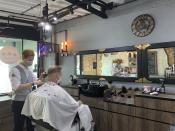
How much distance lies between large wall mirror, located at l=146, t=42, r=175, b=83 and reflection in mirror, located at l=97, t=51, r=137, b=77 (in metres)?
0.28

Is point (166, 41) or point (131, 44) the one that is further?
point (131, 44)

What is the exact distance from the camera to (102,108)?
3490 millimetres

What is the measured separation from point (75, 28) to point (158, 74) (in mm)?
2302

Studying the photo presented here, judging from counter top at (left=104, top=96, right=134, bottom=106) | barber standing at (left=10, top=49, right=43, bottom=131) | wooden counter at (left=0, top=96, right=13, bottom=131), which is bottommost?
wooden counter at (left=0, top=96, right=13, bottom=131)

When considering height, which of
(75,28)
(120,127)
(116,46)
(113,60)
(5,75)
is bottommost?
(120,127)

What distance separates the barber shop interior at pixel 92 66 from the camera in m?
2.63

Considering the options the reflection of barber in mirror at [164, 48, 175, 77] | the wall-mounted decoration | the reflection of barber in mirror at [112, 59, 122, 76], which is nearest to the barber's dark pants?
the reflection of barber in mirror at [112, 59, 122, 76]

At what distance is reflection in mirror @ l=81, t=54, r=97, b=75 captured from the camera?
14.0 ft

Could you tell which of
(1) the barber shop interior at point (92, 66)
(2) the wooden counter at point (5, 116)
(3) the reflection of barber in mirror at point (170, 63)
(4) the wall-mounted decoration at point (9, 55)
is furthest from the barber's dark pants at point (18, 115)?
(4) the wall-mounted decoration at point (9, 55)

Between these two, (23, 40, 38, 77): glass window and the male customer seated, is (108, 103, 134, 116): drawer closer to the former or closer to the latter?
the male customer seated

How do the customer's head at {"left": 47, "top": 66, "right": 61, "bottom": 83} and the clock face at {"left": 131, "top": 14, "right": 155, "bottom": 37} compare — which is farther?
the clock face at {"left": 131, "top": 14, "right": 155, "bottom": 37}

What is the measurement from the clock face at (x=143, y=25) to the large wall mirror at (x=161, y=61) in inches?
11.4

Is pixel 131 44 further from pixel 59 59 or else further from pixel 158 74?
pixel 59 59

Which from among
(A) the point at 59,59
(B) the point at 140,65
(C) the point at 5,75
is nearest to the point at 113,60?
(B) the point at 140,65
